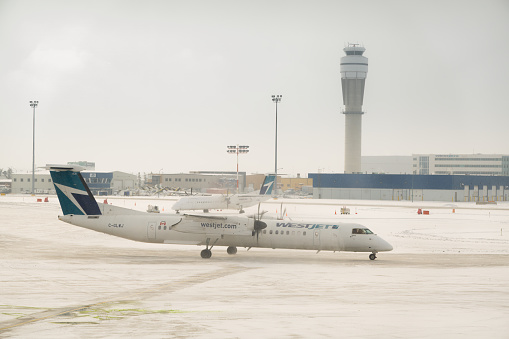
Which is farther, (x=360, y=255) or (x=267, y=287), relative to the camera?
(x=360, y=255)

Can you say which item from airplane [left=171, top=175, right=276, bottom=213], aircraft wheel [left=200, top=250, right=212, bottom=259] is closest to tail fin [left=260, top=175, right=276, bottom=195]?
airplane [left=171, top=175, right=276, bottom=213]

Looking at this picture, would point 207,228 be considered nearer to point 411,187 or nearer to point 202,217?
point 202,217

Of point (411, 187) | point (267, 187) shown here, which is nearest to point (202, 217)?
point (267, 187)

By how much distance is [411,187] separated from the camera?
136375mm

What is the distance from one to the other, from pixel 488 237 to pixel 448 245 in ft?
27.4

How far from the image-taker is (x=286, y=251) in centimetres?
4319

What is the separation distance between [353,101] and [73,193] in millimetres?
156102

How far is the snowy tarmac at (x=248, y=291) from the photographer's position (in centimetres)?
1975

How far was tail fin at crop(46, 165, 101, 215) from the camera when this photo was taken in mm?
39781

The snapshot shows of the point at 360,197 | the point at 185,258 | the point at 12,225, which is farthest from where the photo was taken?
the point at 360,197

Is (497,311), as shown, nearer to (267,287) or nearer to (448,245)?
(267,287)

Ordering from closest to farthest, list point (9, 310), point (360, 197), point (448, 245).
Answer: point (9, 310), point (448, 245), point (360, 197)

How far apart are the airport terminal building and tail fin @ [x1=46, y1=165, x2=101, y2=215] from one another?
102 metres

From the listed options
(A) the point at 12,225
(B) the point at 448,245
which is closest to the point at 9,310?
(B) the point at 448,245
